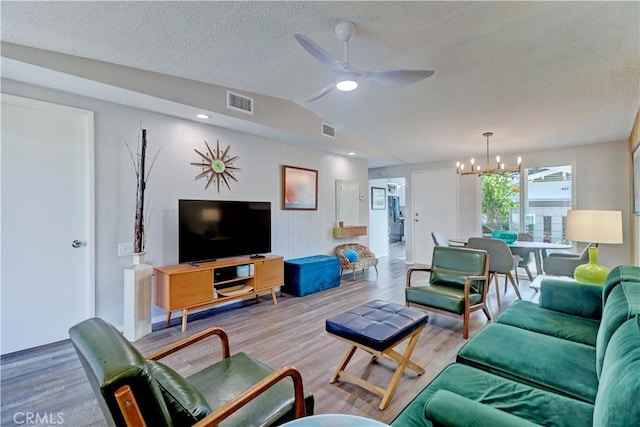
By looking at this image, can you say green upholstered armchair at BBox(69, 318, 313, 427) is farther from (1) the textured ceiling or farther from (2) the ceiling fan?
(1) the textured ceiling

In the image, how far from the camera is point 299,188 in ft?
16.5

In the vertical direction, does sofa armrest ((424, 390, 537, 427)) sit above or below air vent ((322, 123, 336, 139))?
below

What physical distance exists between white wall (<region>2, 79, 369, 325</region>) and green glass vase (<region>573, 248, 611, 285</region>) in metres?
3.63

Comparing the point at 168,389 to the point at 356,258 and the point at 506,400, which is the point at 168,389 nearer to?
the point at 506,400

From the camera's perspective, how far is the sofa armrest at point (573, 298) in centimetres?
224

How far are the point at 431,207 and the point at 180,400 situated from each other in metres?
6.56

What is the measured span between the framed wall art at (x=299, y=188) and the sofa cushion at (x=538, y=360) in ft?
11.3

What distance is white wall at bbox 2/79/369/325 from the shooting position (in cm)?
303

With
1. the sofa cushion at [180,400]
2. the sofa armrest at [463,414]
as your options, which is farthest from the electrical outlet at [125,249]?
the sofa armrest at [463,414]

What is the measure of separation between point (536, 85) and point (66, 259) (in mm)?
5288

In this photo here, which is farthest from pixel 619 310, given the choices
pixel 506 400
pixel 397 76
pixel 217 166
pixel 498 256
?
pixel 217 166

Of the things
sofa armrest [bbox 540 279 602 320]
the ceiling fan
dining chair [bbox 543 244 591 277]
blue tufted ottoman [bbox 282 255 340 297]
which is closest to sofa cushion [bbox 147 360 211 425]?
the ceiling fan

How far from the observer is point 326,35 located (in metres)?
2.48

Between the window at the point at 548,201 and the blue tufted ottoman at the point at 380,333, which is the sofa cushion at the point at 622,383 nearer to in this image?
the blue tufted ottoman at the point at 380,333
